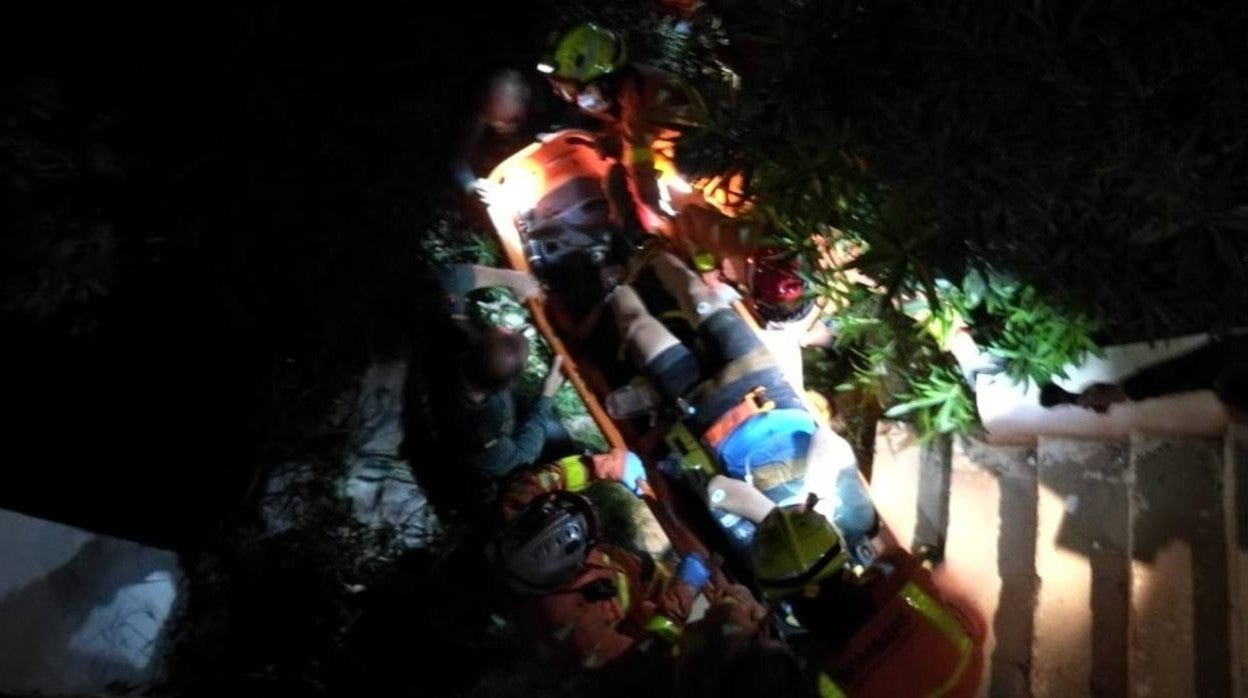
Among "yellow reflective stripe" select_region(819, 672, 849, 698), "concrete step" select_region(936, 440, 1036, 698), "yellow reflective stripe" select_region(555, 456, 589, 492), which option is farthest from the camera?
"yellow reflective stripe" select_region(555, 456, 589, 492)

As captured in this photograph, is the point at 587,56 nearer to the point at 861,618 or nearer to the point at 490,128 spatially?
the point at 490,128

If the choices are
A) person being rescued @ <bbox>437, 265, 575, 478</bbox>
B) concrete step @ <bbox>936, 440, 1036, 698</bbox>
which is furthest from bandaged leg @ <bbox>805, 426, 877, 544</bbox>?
person being rescued @ <bbox>437, 265, 575, 478</bbox>

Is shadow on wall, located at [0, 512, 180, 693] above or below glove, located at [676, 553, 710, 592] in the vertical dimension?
below

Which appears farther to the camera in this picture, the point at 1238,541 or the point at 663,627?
the point at 663,627

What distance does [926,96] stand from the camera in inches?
124

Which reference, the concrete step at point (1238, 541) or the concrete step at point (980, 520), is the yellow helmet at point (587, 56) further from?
the concrete step at point (1238, 541)

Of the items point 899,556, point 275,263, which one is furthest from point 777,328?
point 275,263

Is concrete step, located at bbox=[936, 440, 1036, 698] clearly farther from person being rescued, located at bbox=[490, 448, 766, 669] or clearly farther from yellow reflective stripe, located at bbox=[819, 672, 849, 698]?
yellow reflective stripe, located at bbox=[819, 672, 849, 698]

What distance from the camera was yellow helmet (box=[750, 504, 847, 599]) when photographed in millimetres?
3104

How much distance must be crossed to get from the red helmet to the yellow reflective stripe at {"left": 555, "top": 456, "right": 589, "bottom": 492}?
1.17 metres

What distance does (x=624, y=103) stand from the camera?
487cm

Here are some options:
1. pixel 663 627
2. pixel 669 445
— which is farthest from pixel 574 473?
pixel 663 627

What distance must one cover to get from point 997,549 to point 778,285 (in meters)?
1.49

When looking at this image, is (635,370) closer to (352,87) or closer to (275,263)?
(275,263)
